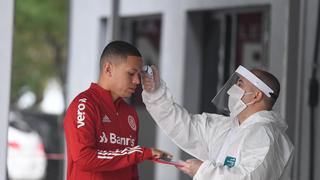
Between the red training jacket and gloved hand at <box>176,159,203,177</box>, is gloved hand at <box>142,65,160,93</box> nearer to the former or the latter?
the red training jacket

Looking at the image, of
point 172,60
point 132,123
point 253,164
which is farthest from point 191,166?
point 172,60

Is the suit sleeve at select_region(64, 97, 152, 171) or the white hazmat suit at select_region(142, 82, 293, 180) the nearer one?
the suit sleeve at select_region(64, 97, 152, 171)

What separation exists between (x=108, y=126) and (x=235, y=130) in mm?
772

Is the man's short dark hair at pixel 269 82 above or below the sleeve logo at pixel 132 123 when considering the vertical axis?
above

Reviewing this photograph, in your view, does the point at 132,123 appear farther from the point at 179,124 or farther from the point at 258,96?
the point at 258,96

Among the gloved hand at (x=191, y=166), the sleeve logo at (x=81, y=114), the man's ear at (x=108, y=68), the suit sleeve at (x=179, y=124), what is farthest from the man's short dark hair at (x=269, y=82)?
the sleeve logo at (x=81, y=114)

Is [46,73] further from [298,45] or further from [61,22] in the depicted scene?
[298,45]

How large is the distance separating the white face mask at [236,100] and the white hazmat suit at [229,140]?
0.08 meters

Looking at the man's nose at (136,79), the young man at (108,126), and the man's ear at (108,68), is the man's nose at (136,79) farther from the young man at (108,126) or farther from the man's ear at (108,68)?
the man's ear at (108,68)

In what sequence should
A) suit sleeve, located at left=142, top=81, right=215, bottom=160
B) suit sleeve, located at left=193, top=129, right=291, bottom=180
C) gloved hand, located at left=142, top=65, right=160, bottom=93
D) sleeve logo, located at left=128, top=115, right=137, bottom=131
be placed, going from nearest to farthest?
suit sleeve, located at left=193, top=129, right=291, bottom=180
sleeve logo, located at left=128, top=115, right=137, bottom=131
gloved hand, located at left=142, top=65, right=160, bottom=93
suit sleeve, located at left=142, top=81, right=215, bottom=160

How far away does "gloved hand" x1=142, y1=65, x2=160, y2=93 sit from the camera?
499 centimetres

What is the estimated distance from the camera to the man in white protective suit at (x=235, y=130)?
4547 millimetres

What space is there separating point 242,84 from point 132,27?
5184 millimetres

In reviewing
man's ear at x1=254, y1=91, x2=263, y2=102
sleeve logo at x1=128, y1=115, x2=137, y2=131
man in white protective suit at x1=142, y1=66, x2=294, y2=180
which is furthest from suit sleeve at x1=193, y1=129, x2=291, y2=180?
sleeve logo at x1=128, y1=115, x2=137, y2=131
